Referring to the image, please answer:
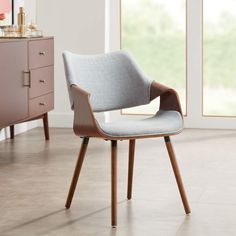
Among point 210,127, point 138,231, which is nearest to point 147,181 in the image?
point 138,231

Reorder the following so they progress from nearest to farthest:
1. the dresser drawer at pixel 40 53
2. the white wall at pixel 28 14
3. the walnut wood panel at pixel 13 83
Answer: the walnut wood panel at pixel 13 83 → the dresser drawer at pixel 40 53 → the white wall at pixel 28 14

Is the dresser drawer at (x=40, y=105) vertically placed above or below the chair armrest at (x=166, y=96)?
below

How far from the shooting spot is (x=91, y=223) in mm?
3115

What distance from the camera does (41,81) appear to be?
511cm

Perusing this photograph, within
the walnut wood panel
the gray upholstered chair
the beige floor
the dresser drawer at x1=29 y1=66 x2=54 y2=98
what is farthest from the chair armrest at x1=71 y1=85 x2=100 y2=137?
the dresser drawer at x1=29 y1=66 x2=54 y2=98

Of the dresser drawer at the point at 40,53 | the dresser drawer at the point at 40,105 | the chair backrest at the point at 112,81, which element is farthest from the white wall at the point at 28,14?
the chair backrest at the point at 112,81

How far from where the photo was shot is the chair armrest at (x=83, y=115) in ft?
10.1

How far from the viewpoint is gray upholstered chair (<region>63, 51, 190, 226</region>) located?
3113 mm

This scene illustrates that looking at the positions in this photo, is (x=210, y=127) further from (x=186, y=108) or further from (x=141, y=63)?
(x=141, y=63)

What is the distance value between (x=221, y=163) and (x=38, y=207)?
149cm

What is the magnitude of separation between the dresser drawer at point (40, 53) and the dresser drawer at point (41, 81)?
0.14 feet

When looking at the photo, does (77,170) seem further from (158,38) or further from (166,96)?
(158,38)

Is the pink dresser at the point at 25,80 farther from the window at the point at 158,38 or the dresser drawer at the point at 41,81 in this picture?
the window at the point at 158,38

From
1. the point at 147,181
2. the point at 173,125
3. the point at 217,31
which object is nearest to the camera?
the point at 173,125
